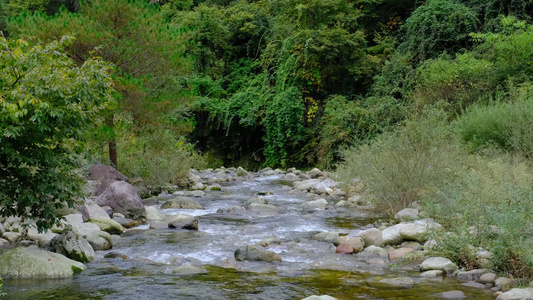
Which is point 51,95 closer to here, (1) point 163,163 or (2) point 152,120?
(2) point 152,120

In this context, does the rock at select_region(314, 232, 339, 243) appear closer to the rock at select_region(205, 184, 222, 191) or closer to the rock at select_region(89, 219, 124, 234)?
the rock at select_region(89, 219, 124, 234)

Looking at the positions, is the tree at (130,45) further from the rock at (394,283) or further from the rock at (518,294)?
the rock at (518,294)

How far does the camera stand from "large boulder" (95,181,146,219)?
32.3 ft

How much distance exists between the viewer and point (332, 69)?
21547 millimetres

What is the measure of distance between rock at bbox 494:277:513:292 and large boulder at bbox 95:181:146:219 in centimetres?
682

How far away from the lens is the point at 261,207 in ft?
36.4

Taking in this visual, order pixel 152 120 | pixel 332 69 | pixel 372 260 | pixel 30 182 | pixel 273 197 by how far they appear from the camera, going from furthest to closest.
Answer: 1. pixel 332 69
2. pixel 273 197
3. pixel 152 120
4. pixel 372 260
5. pixel 30 182

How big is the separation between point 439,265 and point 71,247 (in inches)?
191

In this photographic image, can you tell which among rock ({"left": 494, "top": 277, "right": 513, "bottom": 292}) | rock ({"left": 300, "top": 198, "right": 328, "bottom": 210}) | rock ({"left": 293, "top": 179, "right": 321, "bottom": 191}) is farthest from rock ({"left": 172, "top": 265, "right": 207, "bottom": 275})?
rock ({"left": 293, "top": 179, "right": 321, "bottom": 191})

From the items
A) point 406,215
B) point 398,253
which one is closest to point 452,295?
point 398,253

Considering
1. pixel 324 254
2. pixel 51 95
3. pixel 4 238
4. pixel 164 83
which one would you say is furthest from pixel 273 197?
pixel 51 95

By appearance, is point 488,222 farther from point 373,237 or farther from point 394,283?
point 373,237

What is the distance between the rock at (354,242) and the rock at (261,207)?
11.7 ft

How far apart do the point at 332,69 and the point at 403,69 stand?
3443 mm
